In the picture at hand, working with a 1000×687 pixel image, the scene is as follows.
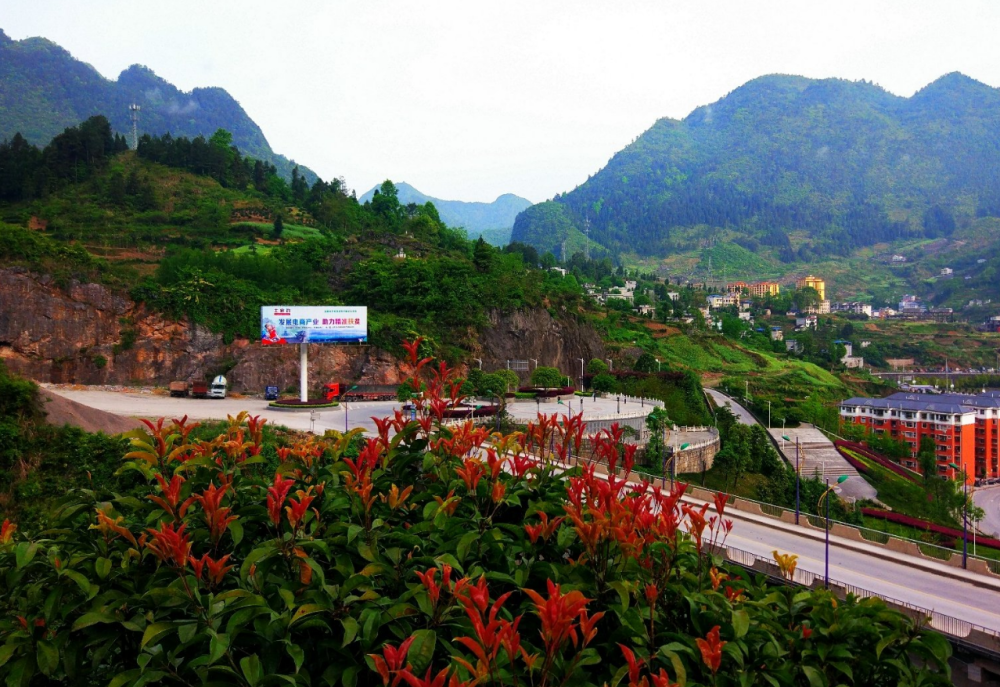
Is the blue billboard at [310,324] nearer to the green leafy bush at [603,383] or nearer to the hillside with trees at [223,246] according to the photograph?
the hillside with trees at [223,246]

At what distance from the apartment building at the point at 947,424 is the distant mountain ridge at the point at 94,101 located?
115 meters

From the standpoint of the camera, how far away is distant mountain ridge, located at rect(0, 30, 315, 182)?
11788 centimetres

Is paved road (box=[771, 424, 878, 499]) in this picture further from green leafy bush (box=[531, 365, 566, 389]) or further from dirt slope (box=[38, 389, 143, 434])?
dirt slope (box=[38, 389, 143, 434])

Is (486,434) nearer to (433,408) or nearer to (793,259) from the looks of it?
(433,408)

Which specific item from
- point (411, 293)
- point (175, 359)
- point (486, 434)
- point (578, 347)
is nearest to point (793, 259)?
point (578, 347)

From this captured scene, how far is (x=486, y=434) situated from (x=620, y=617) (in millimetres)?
2032

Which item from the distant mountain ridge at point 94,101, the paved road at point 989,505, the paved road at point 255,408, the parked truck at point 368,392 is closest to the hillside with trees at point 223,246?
the parked truck at point 368,392

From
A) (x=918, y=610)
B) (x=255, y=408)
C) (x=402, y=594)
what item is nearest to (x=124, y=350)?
(x=255, y=408)

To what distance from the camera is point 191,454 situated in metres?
4.39

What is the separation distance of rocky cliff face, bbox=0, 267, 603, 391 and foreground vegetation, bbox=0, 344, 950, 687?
33633 millimetres

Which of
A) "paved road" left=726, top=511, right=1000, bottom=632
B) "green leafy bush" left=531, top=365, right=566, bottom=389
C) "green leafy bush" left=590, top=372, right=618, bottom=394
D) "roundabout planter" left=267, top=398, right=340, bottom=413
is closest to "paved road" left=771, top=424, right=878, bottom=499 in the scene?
"green leafy bush" left=590, top=372, right=618, bottom=394

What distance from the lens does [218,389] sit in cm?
3344

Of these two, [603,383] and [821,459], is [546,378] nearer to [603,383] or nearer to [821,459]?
[603,383]

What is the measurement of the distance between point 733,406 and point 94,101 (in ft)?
486
